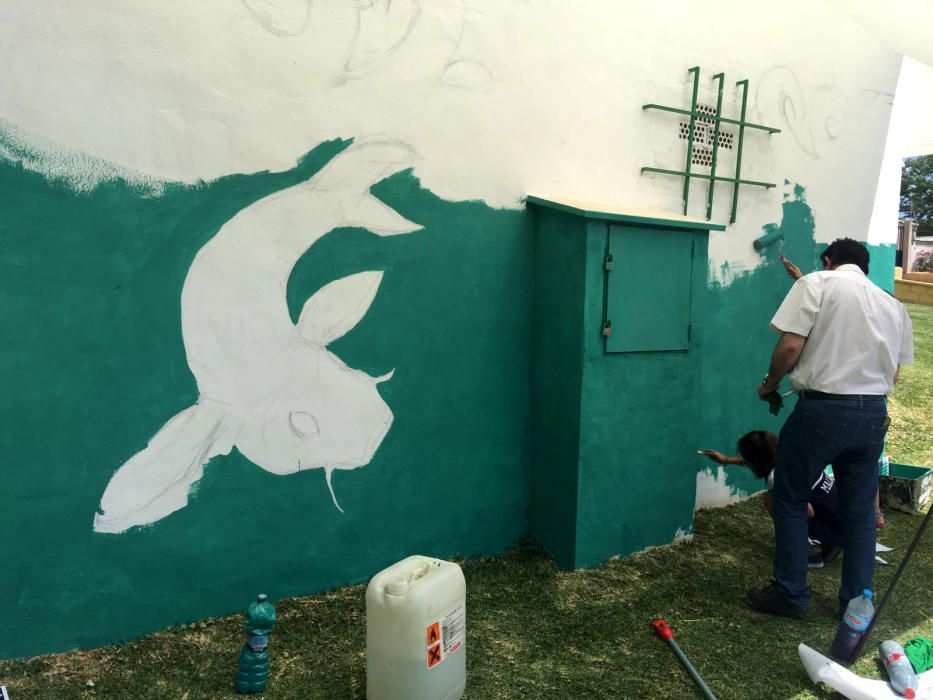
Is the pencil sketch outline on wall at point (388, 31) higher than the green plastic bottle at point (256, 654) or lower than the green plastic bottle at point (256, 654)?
higher

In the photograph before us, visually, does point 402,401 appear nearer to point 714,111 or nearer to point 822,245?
point 714,111

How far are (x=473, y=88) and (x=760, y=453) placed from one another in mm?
2604

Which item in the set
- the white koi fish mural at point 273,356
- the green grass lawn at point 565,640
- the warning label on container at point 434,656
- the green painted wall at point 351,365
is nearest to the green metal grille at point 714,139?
the green painted wall at point 351,365

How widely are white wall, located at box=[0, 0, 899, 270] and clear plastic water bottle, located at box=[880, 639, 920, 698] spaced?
271cm

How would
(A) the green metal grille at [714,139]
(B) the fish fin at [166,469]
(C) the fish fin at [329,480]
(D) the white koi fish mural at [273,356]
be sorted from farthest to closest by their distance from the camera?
(A) the green metal grille at [714,139] < (C) the fish fin at [329,480] < (D) the white koi fish mural at [273,356] < (B) the fish fin at [166,469]

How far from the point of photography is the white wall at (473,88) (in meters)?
2.72

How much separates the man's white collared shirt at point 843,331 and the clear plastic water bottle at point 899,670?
1095 millimetres

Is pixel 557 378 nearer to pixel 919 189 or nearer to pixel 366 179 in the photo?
pixel 366 179

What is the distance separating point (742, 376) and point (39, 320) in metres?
4.35

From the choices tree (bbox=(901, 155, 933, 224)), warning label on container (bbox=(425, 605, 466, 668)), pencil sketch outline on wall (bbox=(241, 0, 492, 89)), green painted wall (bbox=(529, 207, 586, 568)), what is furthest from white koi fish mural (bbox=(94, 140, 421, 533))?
tree (bbox=(901, 155, 933, 224))

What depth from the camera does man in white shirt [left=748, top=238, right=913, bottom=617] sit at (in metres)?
3.12

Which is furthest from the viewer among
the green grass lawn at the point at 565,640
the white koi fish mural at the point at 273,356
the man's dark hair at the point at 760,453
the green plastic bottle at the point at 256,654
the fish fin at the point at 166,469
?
the man's dark hair at the point at 760,453

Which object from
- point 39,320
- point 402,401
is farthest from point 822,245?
point 39,320

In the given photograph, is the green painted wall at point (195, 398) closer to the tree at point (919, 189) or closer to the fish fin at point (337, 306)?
the fish fin at point (337, 306)
